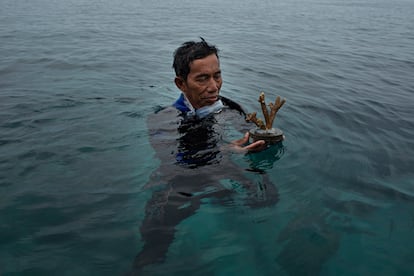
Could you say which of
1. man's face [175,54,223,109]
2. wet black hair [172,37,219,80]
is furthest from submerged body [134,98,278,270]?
wet black hair [172,37,219,80]

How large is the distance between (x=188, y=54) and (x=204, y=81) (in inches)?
12.6

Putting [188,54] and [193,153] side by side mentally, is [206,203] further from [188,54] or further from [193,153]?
[188,54]

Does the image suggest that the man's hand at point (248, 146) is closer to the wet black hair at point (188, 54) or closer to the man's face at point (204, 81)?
the man's face at point (204, 81)

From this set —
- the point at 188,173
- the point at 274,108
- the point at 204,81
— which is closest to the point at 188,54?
the point at 204,81

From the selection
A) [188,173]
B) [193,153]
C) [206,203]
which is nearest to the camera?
[206,203]

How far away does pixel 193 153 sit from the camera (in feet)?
12.3

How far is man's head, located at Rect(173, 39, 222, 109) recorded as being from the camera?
3.88 meters

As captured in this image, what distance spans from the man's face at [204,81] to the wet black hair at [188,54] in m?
0.04

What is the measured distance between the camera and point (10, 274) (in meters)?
2.42

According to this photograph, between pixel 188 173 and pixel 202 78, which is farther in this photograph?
pixel 202 78

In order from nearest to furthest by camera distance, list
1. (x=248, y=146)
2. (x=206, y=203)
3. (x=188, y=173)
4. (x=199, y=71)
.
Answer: (x=206, y=203) < (x=248, y=146) < (x=188, y=173) < (x=199, y=71)

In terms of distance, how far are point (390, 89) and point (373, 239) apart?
Answer: 5.47 metres

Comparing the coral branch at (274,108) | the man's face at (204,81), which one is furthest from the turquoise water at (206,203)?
the man's face at (204,81)

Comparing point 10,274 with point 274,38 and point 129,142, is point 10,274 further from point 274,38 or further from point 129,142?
point 274,38
